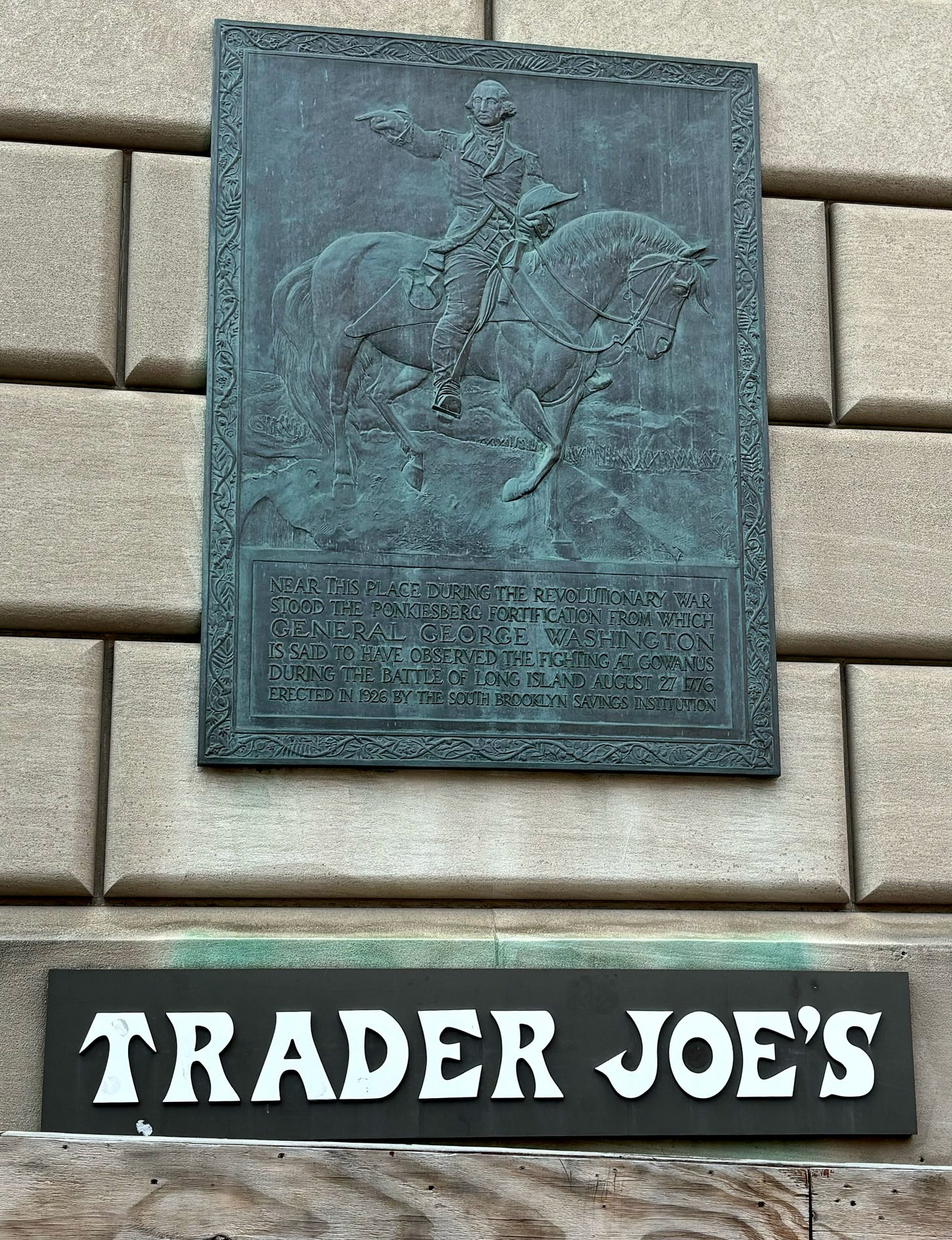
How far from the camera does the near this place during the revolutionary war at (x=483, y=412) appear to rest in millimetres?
6301

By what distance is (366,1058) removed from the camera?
589cm

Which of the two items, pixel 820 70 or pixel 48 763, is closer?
pixel 48 763

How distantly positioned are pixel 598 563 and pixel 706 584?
1.39ft

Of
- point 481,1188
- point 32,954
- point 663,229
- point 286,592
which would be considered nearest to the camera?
point 481,1188

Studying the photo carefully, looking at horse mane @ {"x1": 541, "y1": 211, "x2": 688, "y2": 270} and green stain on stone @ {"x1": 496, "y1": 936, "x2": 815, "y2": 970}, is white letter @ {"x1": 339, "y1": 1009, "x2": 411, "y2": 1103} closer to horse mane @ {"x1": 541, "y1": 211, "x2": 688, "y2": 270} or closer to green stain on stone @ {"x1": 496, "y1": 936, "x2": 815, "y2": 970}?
green stain on stone @ {"x1": 496, "y1": 936, "x2": 815, "y2": 970}

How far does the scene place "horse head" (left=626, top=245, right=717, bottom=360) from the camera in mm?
6738

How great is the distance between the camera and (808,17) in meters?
7.23

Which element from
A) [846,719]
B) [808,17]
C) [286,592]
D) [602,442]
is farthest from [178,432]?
[808,17]

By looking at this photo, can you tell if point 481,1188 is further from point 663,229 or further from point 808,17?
point 808,17

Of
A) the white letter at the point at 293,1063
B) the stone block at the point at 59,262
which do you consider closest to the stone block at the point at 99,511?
the stone block at the point at 59,262

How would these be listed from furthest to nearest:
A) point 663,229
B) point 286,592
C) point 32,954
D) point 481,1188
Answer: point 663,229 < point 286,592 < point 32,954 < point 481,1188

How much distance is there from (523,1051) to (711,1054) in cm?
68

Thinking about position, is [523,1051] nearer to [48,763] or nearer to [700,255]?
[48,763]

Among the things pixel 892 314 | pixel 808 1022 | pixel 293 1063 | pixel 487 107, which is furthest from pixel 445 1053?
pixel 487 107
